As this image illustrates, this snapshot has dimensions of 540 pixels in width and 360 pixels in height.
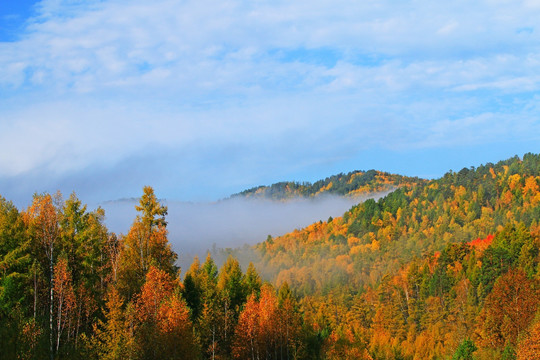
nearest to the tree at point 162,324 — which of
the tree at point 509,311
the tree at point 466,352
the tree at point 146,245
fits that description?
the tree at point 146,245

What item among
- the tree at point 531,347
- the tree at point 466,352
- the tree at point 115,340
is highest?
the tree at point 115,340

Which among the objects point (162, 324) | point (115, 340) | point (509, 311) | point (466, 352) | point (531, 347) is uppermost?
point (162, 324)

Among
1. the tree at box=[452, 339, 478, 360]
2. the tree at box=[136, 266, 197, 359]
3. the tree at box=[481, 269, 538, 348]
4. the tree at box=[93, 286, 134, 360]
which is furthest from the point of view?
the tree at box=[452, 339, 478, 360]

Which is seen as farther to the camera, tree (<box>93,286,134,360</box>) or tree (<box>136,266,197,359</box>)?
tree (<box>136,266,197,359</box>)

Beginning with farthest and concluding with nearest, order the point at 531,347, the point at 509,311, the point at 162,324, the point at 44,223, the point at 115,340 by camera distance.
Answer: the point at 509,311 < the point at 531,347 < the point at 44,223 < the point at 162,324 < the point at 115,340

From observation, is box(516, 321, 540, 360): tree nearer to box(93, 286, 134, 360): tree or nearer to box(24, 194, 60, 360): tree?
box(93, 286, 134, 360): tree

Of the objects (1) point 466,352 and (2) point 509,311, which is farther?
(1) point 466,352

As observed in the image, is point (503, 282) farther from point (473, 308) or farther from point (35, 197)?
point (35, 197)

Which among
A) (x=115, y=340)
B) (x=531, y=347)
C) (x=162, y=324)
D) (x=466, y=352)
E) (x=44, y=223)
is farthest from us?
(x=466, y=352)

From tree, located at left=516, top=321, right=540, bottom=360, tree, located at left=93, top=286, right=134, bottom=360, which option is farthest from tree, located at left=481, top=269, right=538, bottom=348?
tree, located at left=93, top=286, right=134, bottom=360

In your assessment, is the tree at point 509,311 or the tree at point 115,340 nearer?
the tree at point 115,340

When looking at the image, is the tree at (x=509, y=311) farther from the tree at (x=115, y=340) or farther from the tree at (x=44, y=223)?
the tree at (x=44, y=223)

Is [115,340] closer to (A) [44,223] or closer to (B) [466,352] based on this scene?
(A) [44,223]

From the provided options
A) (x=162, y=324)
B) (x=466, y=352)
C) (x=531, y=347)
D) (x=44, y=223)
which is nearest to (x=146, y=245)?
(x=44, y=223)
